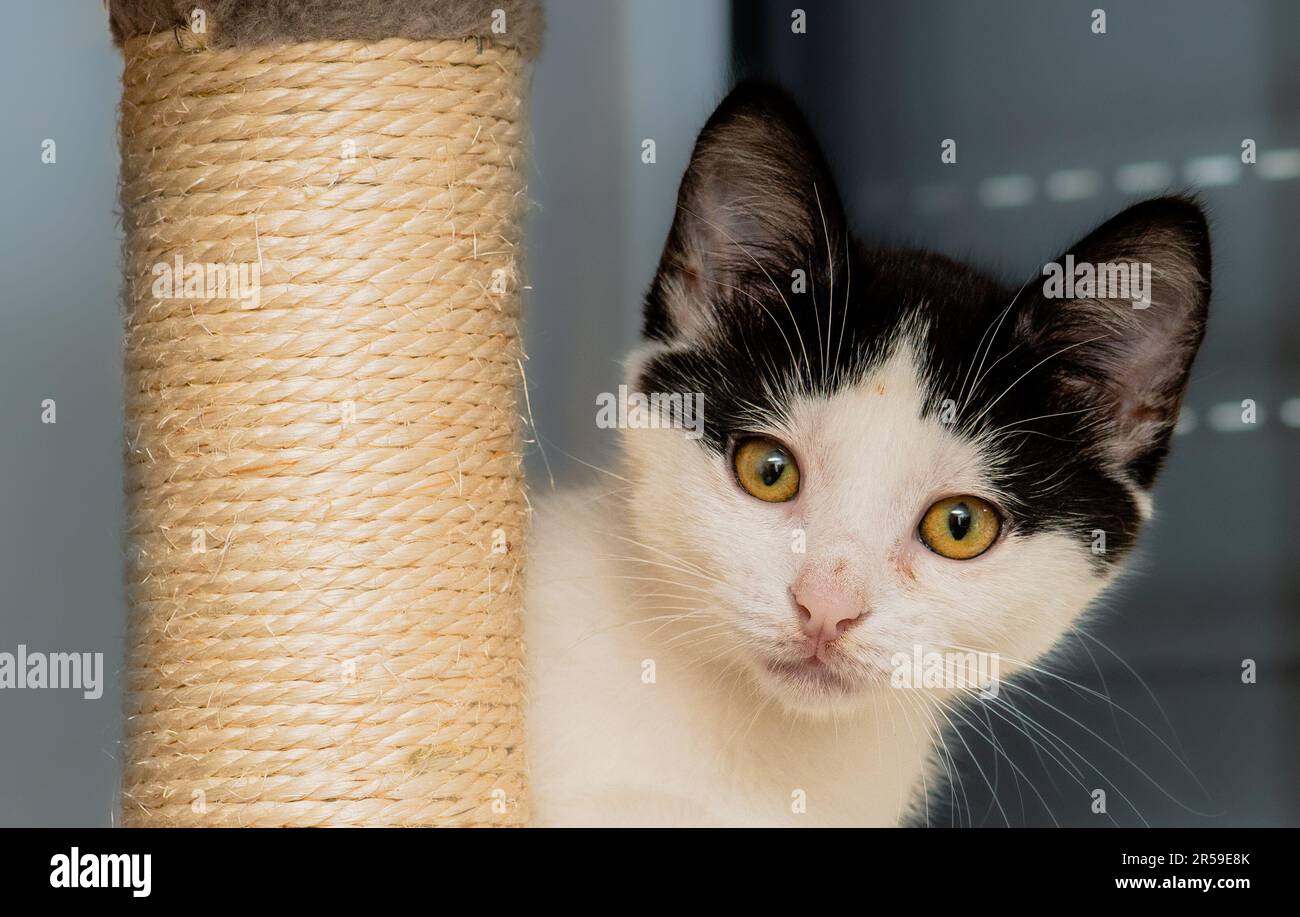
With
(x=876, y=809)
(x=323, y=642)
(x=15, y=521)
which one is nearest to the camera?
(x=323, y=642)

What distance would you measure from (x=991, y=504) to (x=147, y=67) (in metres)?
0.93

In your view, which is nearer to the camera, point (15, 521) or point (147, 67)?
point (147, 67)

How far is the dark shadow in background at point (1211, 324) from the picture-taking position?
7.39 feet

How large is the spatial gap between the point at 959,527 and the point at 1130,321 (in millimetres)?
305

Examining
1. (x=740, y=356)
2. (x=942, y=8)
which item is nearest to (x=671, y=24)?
(x=942, y=8)

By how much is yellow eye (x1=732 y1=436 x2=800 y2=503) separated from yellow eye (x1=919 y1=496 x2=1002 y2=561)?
139 millimetres

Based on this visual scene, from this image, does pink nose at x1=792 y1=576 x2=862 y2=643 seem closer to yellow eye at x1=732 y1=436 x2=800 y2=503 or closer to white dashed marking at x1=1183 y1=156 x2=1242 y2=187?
yellow eye at x1=732 y1=436 x2=800 y2=503

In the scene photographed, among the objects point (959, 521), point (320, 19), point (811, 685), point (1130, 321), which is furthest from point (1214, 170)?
point (320, 19)

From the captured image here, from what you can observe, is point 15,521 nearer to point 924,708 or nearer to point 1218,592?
point 924,708

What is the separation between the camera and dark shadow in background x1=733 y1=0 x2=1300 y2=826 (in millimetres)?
2252

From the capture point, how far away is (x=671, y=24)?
7.70 feet

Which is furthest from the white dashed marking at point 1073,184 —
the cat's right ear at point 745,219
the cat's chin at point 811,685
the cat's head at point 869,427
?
the cat's chin at point 811,685

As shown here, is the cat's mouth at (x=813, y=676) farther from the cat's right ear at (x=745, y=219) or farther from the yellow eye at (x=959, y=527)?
Result: the cat's right ear at (x=745, y=219)

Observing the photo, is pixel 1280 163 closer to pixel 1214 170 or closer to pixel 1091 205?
pixel 1214 170
